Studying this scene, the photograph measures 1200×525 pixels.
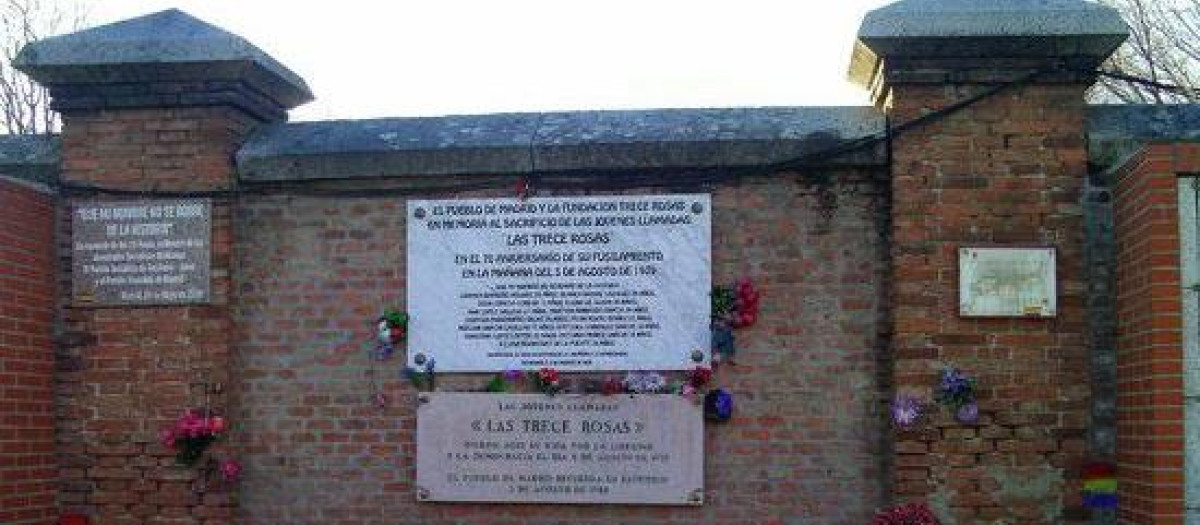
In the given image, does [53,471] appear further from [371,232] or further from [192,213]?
[371,232]

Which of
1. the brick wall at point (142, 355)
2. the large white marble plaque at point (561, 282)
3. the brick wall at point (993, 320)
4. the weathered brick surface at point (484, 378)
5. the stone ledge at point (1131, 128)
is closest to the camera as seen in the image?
→ the brick wall at point (993, 320)

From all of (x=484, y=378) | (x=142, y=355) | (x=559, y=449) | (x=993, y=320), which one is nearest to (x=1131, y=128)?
(x=993, y=320)

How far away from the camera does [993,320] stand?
6992mm

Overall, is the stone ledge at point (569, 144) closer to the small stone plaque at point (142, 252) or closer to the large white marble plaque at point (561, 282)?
the large white marble plaque at point (561, 282)

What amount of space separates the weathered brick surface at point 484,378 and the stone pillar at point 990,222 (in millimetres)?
304

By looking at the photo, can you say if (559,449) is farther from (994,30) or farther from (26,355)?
(994,30)

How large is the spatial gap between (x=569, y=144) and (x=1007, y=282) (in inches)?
95.1

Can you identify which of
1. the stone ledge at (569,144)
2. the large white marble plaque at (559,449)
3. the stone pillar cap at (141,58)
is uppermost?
the stone pillar cap at (141,58)

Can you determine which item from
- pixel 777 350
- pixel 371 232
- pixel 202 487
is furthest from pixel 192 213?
pixel 777 350

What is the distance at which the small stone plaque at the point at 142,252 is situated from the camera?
7.77 m

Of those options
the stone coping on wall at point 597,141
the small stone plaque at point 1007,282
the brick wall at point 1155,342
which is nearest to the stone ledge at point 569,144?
the stone coping on wall at point 597,141

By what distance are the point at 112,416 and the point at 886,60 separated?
4.71 meters

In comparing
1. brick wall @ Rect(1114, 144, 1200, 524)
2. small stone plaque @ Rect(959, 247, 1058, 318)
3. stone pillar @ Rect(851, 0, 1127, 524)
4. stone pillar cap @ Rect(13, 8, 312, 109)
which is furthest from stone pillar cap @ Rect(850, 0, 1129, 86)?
stone pillar cap @ Rect(13, 8, 312, 109)

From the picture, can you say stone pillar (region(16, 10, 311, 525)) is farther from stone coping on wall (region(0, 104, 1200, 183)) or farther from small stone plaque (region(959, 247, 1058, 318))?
small stone plaque (region(959, 247, 1058, 318))
